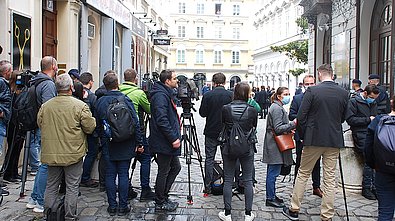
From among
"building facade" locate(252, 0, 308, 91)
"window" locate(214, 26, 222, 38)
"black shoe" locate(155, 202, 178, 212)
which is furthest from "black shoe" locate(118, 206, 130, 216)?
"window" locate(214, 26, 222, 38)

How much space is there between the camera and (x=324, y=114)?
6203 millimetres

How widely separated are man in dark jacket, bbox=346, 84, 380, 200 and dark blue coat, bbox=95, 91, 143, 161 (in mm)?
3363

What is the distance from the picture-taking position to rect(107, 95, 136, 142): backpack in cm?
635

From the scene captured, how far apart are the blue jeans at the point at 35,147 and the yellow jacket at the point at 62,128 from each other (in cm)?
150

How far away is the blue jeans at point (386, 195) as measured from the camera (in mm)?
5281

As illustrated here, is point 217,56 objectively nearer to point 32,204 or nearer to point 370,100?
point 370,100

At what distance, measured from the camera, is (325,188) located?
641 centimetres

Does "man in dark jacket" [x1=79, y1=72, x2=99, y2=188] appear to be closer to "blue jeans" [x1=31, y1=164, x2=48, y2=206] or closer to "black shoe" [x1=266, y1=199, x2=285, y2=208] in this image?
"blue jeans" [x1=31, y1=164, x2=48, y2=206]

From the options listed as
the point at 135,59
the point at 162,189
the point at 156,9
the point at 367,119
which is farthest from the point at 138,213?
the point at 156,9

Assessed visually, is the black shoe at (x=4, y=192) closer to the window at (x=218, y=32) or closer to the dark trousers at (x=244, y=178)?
the dark trousers at (x=244, y=178)

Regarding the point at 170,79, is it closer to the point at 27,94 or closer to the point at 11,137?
the point at 27,94

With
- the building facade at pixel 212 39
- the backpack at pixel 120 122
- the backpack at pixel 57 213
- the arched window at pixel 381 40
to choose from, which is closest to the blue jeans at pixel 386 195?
the backpack at pixel 120 122

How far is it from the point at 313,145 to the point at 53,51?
9.40 metres

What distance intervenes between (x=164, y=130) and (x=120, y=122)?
59 cm
